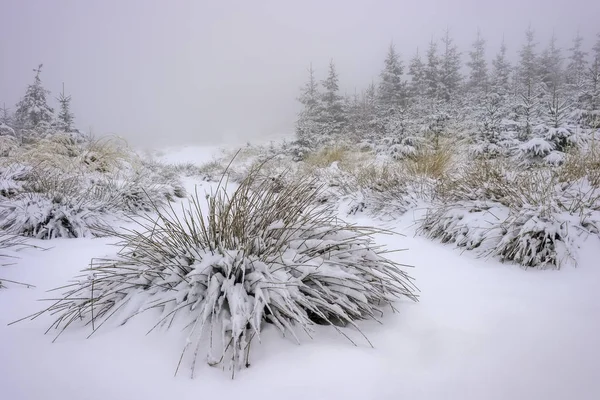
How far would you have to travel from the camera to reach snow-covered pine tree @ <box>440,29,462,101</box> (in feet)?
77.4

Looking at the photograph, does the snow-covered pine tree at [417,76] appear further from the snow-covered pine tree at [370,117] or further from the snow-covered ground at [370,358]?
the snow-covered ground at [370,358]

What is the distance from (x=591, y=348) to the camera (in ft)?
4.28

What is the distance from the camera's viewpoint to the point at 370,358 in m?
1.22

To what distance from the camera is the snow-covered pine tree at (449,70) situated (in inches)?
929

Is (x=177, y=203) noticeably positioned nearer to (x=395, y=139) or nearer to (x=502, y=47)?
(x=395, y=139)

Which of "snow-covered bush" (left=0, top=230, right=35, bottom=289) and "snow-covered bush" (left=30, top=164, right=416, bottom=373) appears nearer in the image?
"snow-covered bush" (left=30, top=164, right=416, bottom=373)

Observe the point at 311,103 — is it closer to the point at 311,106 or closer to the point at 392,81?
the point at 311,106

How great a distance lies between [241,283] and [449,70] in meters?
28.2

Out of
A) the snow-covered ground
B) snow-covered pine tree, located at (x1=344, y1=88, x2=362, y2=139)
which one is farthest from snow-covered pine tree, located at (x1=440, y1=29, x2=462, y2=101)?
the snow-covered ground

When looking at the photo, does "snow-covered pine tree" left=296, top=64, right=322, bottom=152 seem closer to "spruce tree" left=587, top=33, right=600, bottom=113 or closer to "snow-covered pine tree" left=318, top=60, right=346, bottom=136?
"snow-covered pine tree" left=318, top=60, right=346, bottom=136

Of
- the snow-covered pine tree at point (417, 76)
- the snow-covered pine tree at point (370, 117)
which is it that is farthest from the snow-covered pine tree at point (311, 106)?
the snow-covered pine tree at point (417, 76)

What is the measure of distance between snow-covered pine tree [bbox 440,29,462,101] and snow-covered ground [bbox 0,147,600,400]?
24662 mm

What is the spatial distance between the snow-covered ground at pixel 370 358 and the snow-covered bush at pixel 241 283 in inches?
3.4

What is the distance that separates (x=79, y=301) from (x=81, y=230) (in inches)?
85.0
